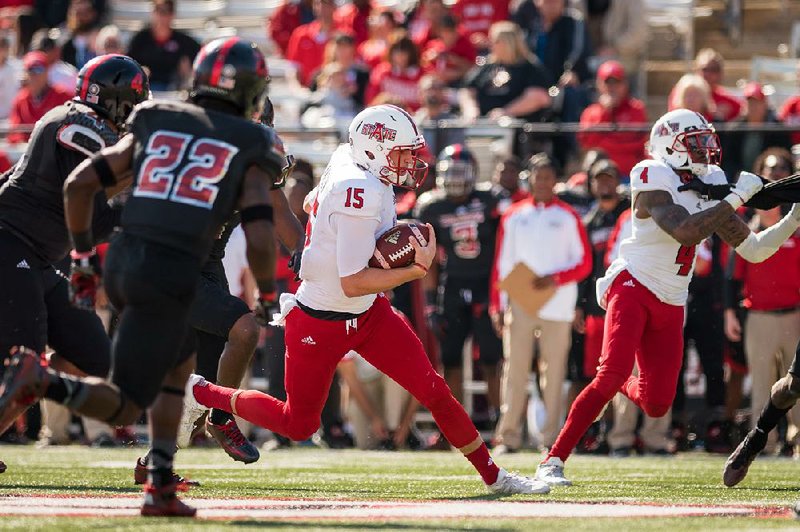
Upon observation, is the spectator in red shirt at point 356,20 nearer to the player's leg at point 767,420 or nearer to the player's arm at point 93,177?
the player's leg at point 767,420

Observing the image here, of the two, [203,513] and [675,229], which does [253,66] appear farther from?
[675,229]

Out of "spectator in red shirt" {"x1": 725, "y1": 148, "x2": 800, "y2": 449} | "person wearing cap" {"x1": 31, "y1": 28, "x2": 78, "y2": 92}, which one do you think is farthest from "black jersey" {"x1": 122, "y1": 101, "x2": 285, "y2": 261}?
"person wearing cap" {"x1": 31, "y1": 28, "x2": 78, "y2": 92}

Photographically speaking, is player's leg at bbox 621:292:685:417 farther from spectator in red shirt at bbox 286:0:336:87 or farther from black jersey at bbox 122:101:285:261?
spectator in red shirt at bbox 286:0:336:87

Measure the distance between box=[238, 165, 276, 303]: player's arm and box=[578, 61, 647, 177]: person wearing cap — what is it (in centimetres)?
705

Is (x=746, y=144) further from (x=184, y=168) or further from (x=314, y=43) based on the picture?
(x=184, y=168)

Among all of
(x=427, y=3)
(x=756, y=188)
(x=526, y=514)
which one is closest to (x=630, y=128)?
(x=427, y=3)

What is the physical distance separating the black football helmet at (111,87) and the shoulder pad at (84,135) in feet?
0.55

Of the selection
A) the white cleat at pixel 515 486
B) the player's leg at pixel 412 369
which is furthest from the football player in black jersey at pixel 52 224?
the white cleat at pixel 515 486

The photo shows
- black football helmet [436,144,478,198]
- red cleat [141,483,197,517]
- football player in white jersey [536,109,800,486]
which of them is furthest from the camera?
black football helmet [436,144,478,198]

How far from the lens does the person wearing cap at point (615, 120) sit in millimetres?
12219

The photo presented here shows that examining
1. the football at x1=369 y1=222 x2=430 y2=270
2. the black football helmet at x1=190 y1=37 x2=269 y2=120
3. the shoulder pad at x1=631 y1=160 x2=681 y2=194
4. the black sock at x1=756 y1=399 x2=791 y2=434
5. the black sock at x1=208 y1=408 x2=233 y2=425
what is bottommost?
the black sock at x1=208 y1=408 x2=233 y2=425

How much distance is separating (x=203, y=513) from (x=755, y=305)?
20.7 feet

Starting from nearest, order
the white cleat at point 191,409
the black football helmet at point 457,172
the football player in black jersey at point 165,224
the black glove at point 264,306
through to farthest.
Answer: the football player in black jersey at point 165,224 → the black glove at point 264,306 → the white cleat at point 191,409 → the black football helmet at point 457,172

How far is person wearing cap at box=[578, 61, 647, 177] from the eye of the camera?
12.2 m
